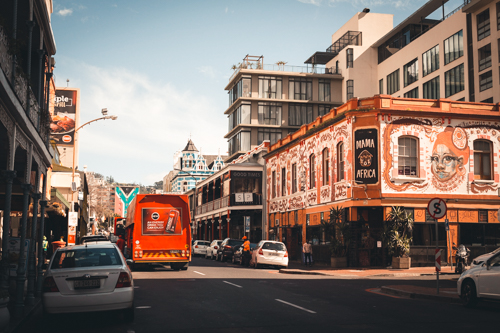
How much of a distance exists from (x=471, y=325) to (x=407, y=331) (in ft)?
5.25

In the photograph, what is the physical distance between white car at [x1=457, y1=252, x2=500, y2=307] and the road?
348 millimetres

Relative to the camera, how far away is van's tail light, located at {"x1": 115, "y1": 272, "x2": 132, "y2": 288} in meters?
9.92

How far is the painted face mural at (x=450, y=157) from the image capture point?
98.0ft

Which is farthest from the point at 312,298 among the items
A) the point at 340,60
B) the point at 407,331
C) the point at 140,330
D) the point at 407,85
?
the point at 340,60

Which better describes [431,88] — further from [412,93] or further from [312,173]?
[312,173]

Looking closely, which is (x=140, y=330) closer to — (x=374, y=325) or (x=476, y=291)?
(x=374, y=325)

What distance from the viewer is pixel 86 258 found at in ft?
34.3

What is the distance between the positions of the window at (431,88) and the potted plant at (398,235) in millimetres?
25164

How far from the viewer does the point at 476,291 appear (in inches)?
501

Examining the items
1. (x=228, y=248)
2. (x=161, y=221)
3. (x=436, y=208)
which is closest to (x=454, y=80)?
(x=228, y=248)

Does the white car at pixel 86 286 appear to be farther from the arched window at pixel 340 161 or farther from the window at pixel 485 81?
the window at pixel 485 81

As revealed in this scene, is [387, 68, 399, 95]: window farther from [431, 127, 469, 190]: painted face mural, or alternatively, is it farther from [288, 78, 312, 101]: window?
[431, 127, 469, 190]: painted face mural

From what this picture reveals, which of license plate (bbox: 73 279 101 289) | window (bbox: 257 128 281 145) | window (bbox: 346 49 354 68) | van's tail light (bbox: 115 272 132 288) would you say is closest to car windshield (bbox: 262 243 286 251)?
van's tail light (bbox: 115 272 132 288)

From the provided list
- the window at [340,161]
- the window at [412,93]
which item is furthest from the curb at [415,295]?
the window at [412,93]
